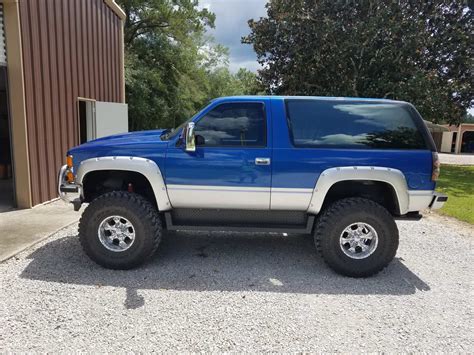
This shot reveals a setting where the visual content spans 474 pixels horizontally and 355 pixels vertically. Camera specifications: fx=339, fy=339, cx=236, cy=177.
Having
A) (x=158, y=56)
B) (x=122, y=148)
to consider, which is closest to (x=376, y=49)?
(x=158, y=56)

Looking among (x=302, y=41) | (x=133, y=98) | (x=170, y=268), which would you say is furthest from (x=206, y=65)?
(x=170, y=268)

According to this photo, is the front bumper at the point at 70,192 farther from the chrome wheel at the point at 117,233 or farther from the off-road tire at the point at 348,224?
the off-road tire at the point at 348,224

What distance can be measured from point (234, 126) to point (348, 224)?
175 centimetres

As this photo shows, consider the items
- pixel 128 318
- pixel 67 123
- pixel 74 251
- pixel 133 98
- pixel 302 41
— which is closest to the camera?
pixel 128 318

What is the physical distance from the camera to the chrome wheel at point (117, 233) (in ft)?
13.1

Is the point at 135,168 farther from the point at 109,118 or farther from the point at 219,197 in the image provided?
the point at 109,118

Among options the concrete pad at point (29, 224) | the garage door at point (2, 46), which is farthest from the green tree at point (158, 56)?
the concrete pad at point (29, 224)

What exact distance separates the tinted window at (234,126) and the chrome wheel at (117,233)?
1364 millimetres

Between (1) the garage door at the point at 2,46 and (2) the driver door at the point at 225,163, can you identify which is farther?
(1) the garage door at the point at 2,46

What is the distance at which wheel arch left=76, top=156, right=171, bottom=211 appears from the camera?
12.8ft

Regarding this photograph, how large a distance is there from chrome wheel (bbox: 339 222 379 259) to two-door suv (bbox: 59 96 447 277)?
0.01m

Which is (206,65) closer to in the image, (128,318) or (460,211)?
(460,211)

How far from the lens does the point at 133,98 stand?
61.1ft

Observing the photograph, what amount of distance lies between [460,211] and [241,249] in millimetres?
5522
